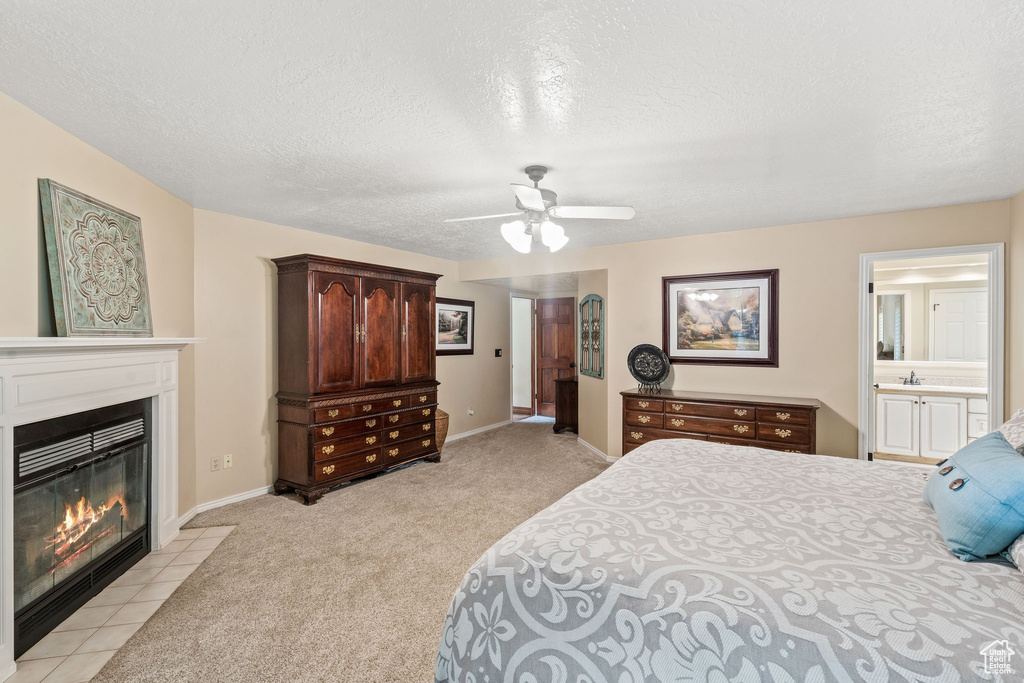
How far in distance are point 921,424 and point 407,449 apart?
16.9 feet

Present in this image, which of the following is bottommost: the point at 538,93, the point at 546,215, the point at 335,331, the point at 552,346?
the point at 552,346

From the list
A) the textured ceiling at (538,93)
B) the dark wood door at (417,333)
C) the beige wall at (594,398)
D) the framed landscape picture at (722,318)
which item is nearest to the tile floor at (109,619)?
the dark wood door at (417,333)

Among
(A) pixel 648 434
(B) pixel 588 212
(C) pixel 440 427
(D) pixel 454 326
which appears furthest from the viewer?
(D) pixel 454 326

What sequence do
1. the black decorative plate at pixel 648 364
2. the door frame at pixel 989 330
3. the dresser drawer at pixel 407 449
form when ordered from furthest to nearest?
1. the black decorative plate at pixel 648 364
2. the dresser drawer at pixel 407 449
3. the door frame at pixel 989 330

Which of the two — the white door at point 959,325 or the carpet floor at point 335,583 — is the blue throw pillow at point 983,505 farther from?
the white door at point 959,325

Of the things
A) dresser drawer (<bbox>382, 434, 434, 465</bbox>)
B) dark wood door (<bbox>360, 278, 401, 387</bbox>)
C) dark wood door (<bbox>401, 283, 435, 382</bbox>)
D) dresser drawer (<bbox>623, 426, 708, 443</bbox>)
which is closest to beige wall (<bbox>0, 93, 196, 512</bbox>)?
dark wood door (<bbox>360, 278, 401, 387</bbox>)

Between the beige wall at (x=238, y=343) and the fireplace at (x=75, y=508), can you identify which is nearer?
the fireplace at (x=75, y=508)

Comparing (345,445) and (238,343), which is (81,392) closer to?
(238,343)

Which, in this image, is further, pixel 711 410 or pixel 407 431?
pixel 407 431

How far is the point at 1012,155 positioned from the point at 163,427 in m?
5.29

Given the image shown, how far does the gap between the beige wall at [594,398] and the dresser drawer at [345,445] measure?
95.1 inches

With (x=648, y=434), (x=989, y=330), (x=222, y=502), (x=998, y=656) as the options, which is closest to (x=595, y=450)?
(x=648, y=434)

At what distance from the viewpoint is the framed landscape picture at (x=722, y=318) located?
428cm

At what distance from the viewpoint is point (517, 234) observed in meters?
2.80
